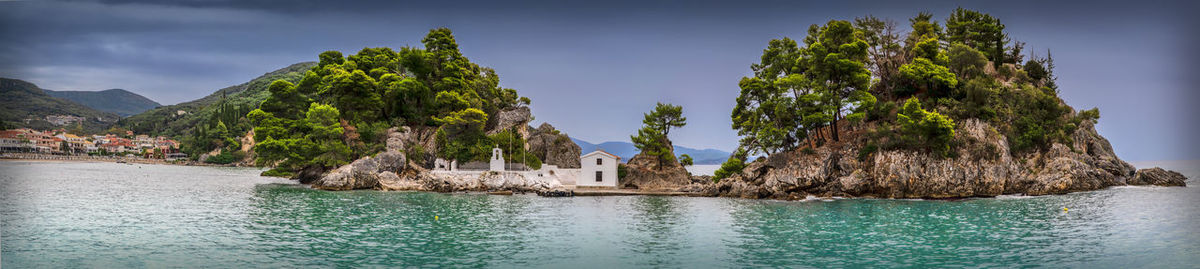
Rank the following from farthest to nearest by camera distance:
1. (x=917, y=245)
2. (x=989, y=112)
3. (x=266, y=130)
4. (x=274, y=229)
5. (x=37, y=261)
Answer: (x=266, y=130), (x=989, y=112), (x=274, y=229), (x=917, y=245), (x=37, y=261)

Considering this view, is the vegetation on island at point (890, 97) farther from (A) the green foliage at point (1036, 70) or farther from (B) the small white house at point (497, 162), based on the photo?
(B) the small white house at point (497, 162)

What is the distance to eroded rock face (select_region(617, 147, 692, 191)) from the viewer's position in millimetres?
56781

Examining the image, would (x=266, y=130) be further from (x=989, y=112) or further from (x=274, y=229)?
(x=989, y=112)

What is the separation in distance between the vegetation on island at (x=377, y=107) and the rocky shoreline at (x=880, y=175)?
4226mm

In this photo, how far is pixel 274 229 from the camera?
25.6 m

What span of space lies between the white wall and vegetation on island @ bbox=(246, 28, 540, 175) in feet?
14.2

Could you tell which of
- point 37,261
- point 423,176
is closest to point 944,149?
point 423,176

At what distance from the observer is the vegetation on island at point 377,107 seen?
56.6 m

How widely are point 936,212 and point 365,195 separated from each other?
36635 mm

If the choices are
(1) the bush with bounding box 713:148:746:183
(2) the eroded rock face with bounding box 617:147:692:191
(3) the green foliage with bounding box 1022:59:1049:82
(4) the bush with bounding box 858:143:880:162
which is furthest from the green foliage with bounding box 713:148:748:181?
(3) the green foliage with bounding box 1022:59:1049:82

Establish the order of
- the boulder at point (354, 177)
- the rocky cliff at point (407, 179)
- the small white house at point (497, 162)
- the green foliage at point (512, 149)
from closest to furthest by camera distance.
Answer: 1. the boulder at point (354, 177)
2. the rocky cliff at point (407, 179)
3. the small white house at point (497, 162)
4. the green foliage at point (512, 149)

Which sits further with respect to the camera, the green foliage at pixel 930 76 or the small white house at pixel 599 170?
the small white house at pixel 599 170

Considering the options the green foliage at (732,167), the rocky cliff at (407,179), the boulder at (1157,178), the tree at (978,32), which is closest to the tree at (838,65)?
the green foliage at (732,167)

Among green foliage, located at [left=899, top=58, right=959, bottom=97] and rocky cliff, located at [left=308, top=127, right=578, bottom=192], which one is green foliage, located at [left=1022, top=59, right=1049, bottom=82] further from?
rocky cliff, located at [left=308, top=127, right=578, bottom=192]
